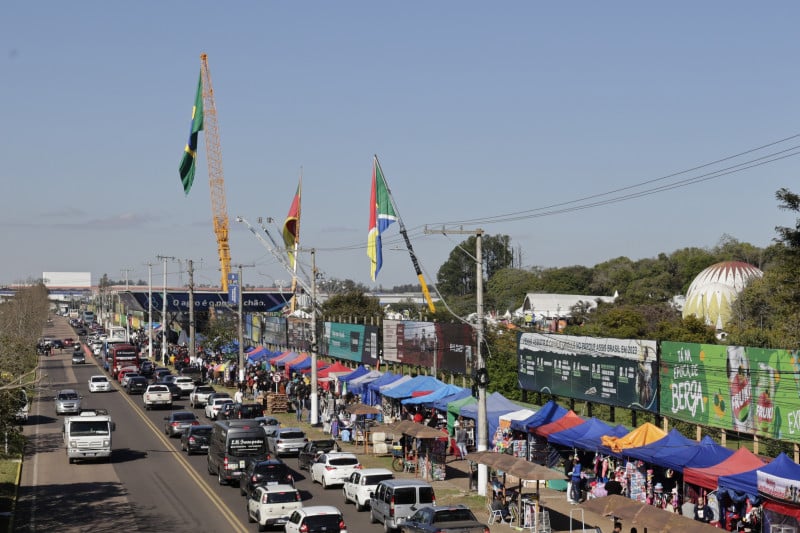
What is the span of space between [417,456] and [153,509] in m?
11.3

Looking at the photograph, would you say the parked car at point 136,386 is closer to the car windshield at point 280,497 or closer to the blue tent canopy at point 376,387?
the blue tent canopy at point 376,387

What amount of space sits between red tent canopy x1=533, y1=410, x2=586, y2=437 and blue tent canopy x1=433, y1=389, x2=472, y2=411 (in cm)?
787

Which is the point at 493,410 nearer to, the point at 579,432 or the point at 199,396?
the point at 579,432

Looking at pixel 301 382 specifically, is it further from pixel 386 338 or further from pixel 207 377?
pixel 207 377

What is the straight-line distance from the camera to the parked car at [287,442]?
4284cm

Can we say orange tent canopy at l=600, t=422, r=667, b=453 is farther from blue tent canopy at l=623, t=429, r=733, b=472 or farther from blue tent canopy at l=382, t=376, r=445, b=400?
blue tent canopy at l=382, t=376, r=445, b=400

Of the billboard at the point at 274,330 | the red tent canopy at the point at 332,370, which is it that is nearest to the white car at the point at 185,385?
the red tent canopy at the point at 332,370

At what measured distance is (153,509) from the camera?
31.0m

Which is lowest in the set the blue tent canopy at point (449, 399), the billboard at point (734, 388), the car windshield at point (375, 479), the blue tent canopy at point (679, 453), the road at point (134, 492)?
the road at point (134, 492)

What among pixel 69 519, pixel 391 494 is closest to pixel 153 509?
pixel 69 519

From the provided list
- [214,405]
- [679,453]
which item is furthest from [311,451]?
[214,405]

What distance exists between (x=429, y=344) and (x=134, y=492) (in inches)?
917

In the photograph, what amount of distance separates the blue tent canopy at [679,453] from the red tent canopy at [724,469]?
37 cm

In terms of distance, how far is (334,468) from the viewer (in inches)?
1379
